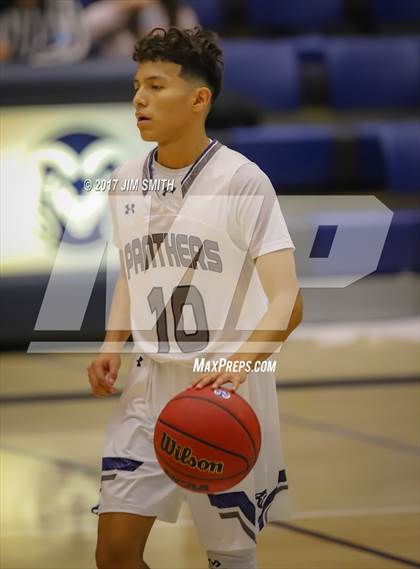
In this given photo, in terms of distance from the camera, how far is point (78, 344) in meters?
3.82

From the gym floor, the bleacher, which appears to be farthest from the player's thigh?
the bleacher

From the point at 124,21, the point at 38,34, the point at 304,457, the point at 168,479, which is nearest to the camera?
the point at 168,479

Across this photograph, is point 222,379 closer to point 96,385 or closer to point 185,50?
point 96,385

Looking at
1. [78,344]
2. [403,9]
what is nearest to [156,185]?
[78,344]

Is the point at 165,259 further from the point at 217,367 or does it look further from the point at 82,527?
the point at 82,527

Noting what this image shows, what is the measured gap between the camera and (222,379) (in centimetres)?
264

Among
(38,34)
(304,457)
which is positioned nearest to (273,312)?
(304,457)

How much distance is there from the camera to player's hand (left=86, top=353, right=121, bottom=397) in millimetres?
2900

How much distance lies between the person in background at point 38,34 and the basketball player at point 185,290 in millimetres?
3727

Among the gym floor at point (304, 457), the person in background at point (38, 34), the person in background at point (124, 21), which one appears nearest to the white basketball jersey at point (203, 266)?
the gym floor at point (304, 457)

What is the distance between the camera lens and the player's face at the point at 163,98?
2.81 metres

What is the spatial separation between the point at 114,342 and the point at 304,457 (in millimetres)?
1840

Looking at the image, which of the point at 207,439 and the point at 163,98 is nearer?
the point at 207,439

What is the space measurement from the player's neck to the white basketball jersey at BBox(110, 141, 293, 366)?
0.02 m
